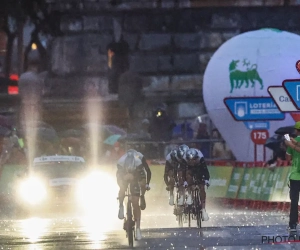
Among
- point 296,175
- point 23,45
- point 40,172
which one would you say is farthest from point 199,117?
point 296,175

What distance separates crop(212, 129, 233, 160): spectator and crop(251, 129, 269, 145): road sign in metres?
2.45

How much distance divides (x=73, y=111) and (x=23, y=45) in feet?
12.5

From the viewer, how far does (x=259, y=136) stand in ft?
113

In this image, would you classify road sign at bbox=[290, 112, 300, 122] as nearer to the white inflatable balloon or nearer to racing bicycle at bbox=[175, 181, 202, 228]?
the white inflatable balloon

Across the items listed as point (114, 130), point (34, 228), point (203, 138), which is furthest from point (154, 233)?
point (114, 130)

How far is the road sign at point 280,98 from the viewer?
21.6 m

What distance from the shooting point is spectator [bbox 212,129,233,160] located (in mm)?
37531

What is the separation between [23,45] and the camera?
46.0 metres

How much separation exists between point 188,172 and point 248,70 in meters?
16.6

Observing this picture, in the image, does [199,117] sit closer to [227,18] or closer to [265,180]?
[227,18]

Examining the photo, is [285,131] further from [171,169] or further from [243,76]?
[171,169]

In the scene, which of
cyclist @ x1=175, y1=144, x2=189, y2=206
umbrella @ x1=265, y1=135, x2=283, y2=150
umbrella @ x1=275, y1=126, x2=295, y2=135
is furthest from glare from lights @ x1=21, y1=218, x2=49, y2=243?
umbrella @ x1=275, y1=126, x2=295, y2=135

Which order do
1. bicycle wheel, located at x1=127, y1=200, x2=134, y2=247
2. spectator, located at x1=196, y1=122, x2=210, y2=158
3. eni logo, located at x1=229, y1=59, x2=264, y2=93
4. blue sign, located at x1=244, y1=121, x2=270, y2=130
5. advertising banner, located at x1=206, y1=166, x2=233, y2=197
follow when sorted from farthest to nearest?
eni logo, located at x1=229, y1=59, x2=264, y2=93
blue sign, located at x1=244, y1=121, x2=270, y2=130
spectator, located at x1=196, y1=122, x2=210, y2=158
advertising banner, located at x1=206, y1=166, x2=233, y2=197
bicycle wheel, located at x1=127, y1=200, x2=134, y2=247

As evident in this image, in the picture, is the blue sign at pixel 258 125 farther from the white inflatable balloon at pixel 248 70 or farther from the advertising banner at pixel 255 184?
the advertising banner at pixel 255 184
